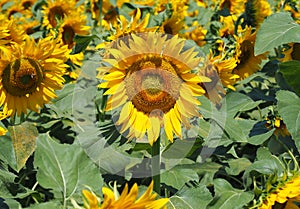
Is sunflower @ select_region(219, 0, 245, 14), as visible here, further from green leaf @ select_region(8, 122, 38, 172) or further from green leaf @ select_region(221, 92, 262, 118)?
green leaf @ select_region(8, 122, 38, 172)

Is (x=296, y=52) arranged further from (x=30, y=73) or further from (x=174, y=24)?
(x=30, y=73)

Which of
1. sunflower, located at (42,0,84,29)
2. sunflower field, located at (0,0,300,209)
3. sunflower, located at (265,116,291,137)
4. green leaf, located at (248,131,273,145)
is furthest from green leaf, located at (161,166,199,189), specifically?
sunflower, located at (42,0,84,29)

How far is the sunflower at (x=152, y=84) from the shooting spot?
4.82 ft

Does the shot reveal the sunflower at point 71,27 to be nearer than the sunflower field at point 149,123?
No

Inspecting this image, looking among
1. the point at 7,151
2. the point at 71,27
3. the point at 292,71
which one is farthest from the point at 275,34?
the point at 71,27

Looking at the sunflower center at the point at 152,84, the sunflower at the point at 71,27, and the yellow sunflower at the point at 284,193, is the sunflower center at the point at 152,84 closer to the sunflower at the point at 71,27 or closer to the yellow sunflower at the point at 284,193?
the yellow sunflower at the point at 284,193

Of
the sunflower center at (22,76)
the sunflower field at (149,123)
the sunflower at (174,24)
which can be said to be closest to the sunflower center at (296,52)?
the sunflower field at (149,123)

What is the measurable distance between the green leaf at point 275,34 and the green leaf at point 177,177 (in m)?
0.39

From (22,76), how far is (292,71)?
806 mm

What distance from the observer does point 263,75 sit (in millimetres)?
2350

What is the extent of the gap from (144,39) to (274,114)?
0.60 m

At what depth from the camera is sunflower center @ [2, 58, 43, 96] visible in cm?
183

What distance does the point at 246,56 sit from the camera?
2.20 metres

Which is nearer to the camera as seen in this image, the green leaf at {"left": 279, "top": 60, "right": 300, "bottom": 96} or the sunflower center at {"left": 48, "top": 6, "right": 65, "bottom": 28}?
the green leaf at {"left": 279, "top": 60, "right": 300, "bottom": 96}
